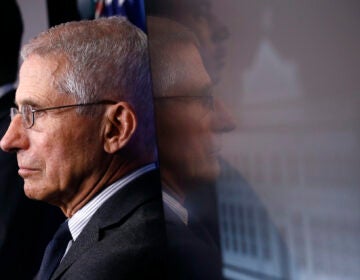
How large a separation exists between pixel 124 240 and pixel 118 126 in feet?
1.10

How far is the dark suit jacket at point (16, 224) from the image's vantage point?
188cm

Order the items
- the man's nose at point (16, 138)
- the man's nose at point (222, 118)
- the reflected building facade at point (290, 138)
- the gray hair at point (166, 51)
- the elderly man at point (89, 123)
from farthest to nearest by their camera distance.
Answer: the man's nose at point (16, 138)
the elderly man at point (89, 123)
the gray hair at point (166, 51)
the man's nose at point (222, 118)
the reflected building facade at point (290, 138)

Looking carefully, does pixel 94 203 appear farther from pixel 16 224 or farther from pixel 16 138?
pixel 16 224

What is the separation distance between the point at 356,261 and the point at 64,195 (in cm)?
93

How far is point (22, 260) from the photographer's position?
191cm

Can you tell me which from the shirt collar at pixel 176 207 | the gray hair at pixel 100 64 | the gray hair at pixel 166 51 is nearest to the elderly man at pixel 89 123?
the gray hair at pixel 100 64

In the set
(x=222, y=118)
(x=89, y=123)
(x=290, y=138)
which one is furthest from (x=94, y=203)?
(x=290, y=138)

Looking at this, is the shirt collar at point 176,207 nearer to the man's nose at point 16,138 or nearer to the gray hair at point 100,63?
the gray hair at point 100,63

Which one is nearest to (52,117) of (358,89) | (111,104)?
(111,104)

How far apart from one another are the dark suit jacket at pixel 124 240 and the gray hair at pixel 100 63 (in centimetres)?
25

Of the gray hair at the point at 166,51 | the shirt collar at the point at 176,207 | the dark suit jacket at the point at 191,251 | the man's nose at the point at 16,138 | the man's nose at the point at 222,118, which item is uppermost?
the gray hair at the point at 166,51

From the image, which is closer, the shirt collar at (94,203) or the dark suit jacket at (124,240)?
the dark suit jacket at (124,240)

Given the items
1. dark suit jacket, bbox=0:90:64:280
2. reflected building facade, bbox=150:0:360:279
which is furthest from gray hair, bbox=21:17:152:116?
dark suit jacket, bbox=0:90:64:280

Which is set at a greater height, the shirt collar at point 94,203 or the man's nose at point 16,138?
the man's nose at point 16,138
